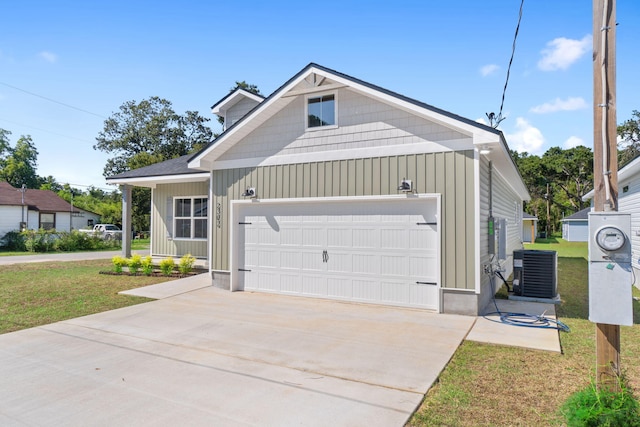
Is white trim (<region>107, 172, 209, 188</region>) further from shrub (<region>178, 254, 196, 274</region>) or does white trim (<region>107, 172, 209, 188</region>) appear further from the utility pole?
the utility pole

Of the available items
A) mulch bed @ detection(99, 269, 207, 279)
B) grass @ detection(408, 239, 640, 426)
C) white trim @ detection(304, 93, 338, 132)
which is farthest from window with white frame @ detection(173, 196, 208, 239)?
grass @ detection(408, 239, 640, 426)

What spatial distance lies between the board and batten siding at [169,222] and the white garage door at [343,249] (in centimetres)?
429

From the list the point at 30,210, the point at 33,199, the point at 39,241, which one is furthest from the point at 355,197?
the point at 33,199

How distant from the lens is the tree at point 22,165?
156 feet

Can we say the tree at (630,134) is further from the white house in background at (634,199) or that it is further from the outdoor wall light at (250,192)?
the outdoor wall light at (250,192)

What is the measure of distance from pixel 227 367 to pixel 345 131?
17.5ft

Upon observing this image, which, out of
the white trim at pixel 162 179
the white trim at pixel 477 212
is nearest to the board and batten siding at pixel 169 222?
the white trim at pixel 162 179

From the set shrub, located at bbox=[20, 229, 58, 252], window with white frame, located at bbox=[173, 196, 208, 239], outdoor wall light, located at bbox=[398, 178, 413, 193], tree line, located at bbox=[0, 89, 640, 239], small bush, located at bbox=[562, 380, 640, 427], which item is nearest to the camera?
small bush, located at bbox=[562, 380, 640, 427]

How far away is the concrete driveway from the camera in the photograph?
11.0 feet

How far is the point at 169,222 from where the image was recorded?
13.8 m

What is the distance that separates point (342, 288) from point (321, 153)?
298 cm

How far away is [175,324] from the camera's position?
6.34m

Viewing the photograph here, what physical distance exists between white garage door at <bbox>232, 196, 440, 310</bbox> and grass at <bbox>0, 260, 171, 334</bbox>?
2.82 m

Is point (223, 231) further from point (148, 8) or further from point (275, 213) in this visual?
point (148, 8)
